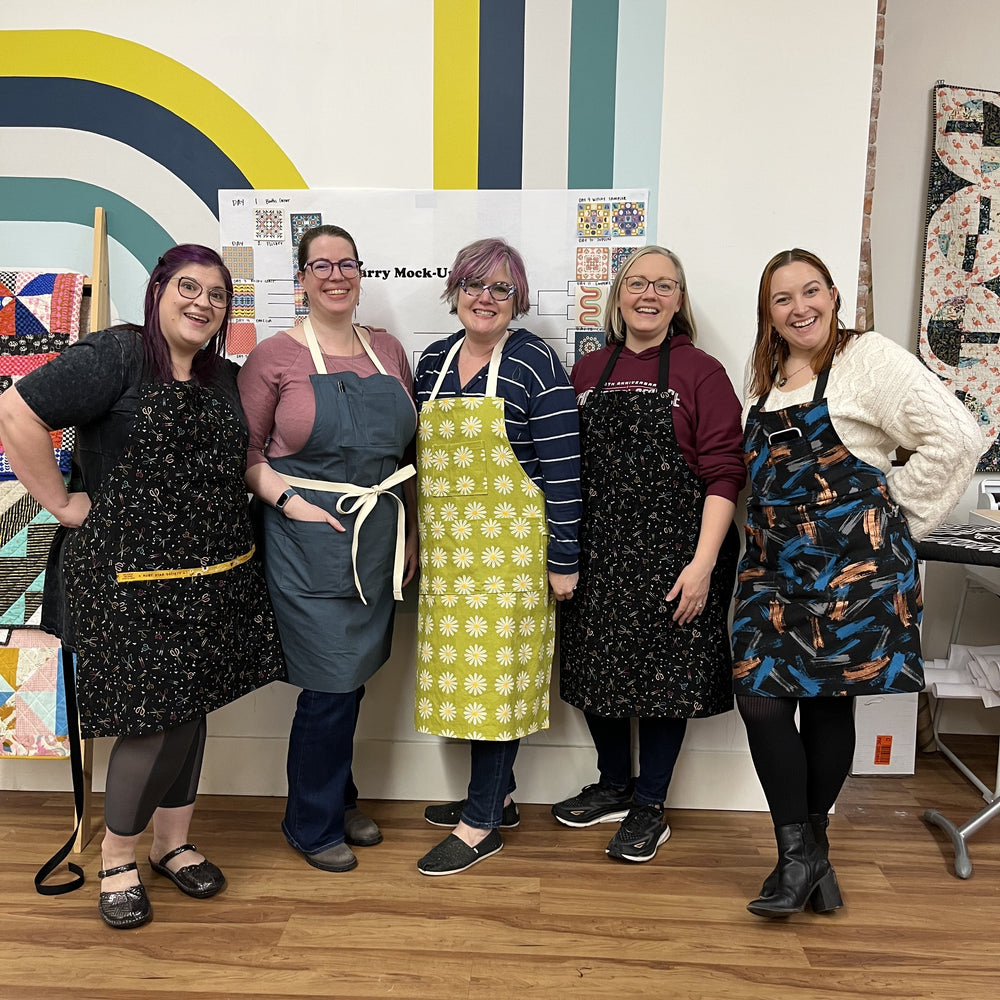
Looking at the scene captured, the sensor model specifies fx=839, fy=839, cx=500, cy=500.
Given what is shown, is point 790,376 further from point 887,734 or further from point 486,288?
point 887,734

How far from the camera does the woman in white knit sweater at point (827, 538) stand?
1.75m

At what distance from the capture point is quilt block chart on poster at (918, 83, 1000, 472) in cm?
272

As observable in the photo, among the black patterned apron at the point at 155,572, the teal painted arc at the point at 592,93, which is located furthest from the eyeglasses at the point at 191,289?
the teal painted arc at the point at 592,93

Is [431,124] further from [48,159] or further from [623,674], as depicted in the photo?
[623,674]

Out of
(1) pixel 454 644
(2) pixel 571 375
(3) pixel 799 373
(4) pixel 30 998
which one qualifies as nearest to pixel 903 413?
(3) pixel 799 373

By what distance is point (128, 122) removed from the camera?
2.28 m

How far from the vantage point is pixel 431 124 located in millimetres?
2230

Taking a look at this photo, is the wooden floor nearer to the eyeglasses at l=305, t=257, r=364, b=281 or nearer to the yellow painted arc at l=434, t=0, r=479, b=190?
the eyeglasses at l=305, t=257, r=364, b=281

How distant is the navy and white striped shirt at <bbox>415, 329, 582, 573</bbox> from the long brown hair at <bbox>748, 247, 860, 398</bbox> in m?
0.43

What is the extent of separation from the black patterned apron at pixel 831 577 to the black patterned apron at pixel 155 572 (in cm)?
119

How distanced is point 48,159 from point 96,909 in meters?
1.93

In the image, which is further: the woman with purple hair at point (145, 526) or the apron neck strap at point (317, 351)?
the apron neck strap at point (317, 351)

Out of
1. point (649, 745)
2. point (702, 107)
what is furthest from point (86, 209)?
point (649, 745)

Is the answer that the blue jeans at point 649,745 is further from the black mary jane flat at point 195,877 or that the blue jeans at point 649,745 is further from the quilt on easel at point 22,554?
the quilt on easel at point 22,554
